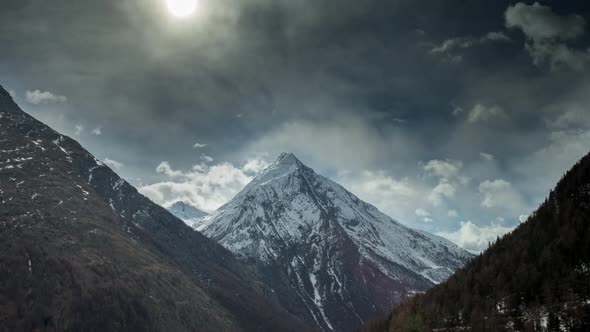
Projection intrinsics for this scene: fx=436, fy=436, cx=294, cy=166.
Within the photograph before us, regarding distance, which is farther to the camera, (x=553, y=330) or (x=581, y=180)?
(x=581, y=180)

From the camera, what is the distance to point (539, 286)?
529 ft

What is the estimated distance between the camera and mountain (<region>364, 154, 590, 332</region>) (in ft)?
458

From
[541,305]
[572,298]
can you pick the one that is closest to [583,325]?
[572,298]

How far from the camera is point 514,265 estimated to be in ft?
614

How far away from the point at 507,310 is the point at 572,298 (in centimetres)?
2601

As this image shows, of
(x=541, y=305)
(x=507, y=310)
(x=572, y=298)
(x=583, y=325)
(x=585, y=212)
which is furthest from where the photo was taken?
(x=585, y=212)

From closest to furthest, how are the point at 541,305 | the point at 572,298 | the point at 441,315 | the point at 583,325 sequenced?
the point at 583,325, the point at 572,298, the point at 541,305, the point at 441,315

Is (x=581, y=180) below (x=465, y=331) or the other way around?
the other way around

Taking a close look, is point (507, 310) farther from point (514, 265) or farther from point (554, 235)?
point (554, 235)

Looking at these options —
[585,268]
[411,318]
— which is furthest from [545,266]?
Result: [411,318]

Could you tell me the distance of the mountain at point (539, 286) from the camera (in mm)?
139663

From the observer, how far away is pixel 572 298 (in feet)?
460

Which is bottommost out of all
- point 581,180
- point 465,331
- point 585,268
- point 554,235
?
point 465,331

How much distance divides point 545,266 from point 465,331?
133 ft
